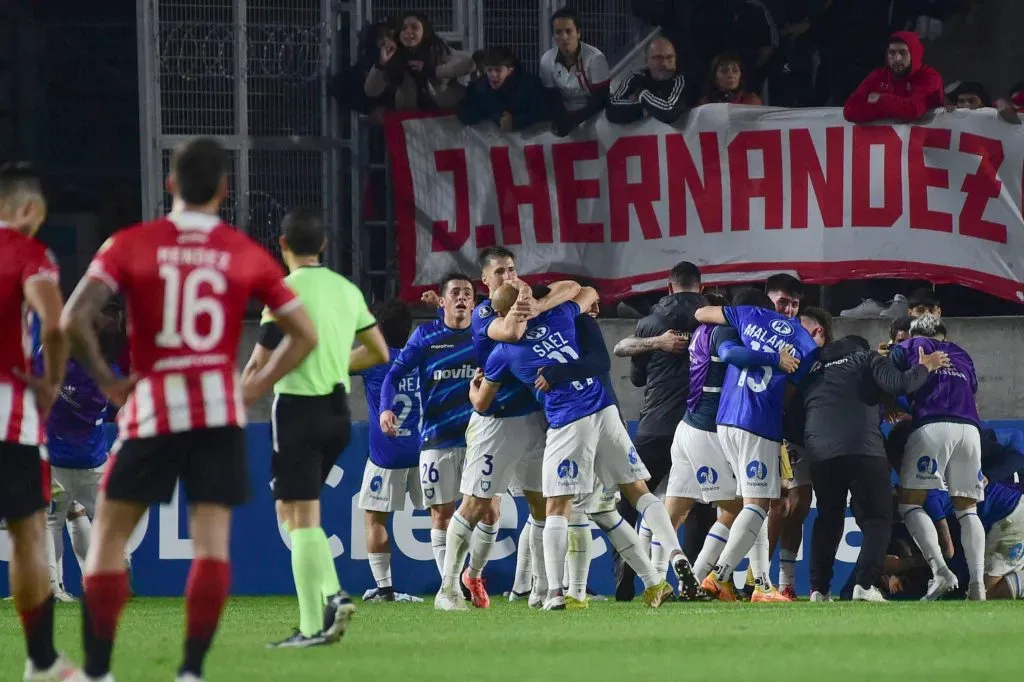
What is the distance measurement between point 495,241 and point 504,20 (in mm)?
1888

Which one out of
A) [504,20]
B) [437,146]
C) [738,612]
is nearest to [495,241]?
[437,146]

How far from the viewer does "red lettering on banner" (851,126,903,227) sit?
14.2 m

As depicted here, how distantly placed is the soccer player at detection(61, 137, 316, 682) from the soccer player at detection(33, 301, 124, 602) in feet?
19.8

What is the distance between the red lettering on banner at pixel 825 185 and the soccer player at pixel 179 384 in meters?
8.70

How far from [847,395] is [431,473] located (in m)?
2.56

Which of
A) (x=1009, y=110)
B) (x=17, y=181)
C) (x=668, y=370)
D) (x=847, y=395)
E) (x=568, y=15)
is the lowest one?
(x=847, y=395)

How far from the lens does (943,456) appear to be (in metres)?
11.6

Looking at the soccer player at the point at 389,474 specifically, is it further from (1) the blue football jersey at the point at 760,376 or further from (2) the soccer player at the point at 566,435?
(1) the blue football jersey at the point at 760,376

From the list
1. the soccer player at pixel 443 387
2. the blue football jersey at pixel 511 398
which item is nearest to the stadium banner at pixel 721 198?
the soccer player at pixel 443 387

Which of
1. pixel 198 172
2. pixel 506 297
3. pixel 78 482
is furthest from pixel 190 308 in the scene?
pixel 78 482

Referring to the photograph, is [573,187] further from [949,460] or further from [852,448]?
[949,460]

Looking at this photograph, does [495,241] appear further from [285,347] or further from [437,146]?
[285,347]

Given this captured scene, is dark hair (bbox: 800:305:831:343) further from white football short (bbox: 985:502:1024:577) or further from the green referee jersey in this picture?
the green referee jersey

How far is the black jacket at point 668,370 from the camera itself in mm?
12070
